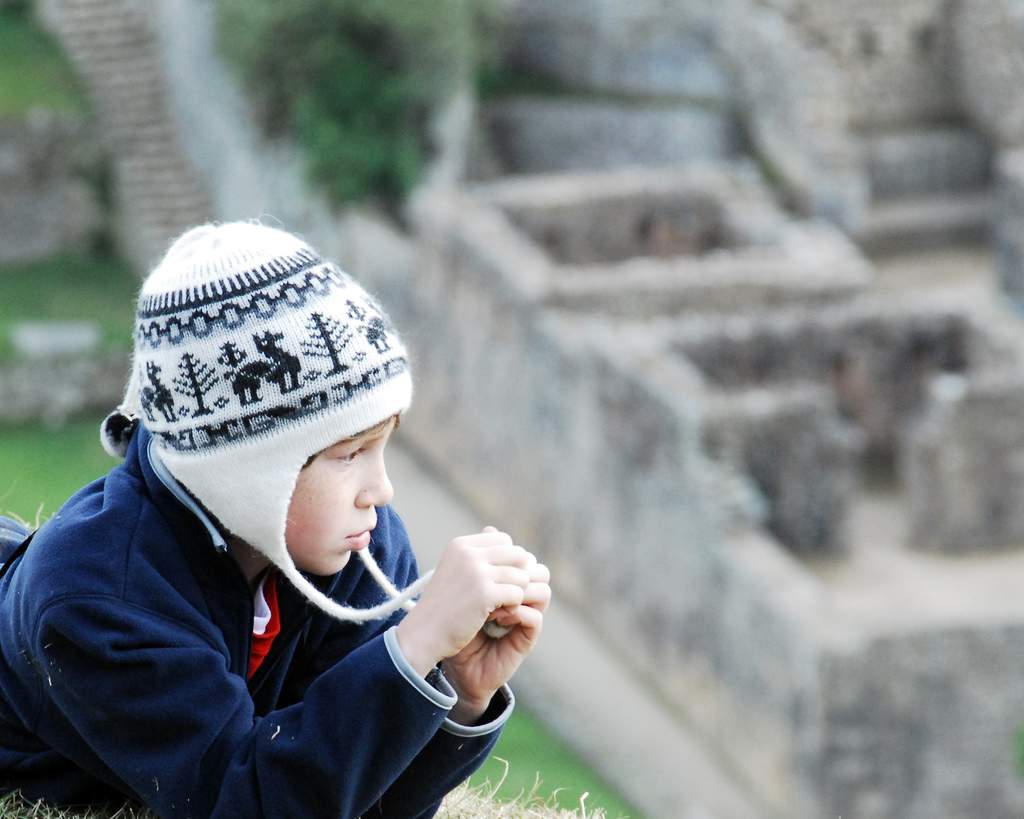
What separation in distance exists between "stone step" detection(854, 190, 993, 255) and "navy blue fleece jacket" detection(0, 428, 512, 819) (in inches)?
726

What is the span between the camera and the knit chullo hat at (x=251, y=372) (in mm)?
3973

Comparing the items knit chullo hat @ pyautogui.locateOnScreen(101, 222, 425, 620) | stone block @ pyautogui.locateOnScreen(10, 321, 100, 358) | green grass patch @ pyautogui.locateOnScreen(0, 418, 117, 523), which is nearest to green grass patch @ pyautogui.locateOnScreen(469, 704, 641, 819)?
green grass patch @ pyautogui.locateOnScreen(0, 418, 117, 523)

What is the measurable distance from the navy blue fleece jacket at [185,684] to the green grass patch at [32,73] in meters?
20.0

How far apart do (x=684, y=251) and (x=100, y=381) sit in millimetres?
5349

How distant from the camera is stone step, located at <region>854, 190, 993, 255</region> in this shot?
22.2 m

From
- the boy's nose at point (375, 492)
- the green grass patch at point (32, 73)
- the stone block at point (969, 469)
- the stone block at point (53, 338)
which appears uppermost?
the boy's nose at point (375, 492)

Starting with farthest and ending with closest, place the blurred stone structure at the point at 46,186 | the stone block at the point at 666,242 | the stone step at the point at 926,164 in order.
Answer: the blurred stone structure at the point at 46,186 → the stone step at the point at 926,164 → the stone block at the point at 666,242

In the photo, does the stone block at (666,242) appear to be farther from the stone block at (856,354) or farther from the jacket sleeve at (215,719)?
the jacket sleeve at (215,719)

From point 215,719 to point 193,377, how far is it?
0.58m

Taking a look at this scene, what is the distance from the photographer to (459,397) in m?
20.4

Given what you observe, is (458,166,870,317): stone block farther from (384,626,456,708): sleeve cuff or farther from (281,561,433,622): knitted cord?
(384,626,456,708): sleeve cuff

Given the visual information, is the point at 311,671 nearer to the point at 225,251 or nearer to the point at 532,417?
the point at 225,251

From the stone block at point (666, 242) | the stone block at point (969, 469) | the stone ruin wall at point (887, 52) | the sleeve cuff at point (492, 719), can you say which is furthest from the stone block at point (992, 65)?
the sleeve cuff at point (492, 719)

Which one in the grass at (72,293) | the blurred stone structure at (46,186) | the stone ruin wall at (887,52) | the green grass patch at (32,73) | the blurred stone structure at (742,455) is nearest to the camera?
the blurred stone structure at (742,455)
